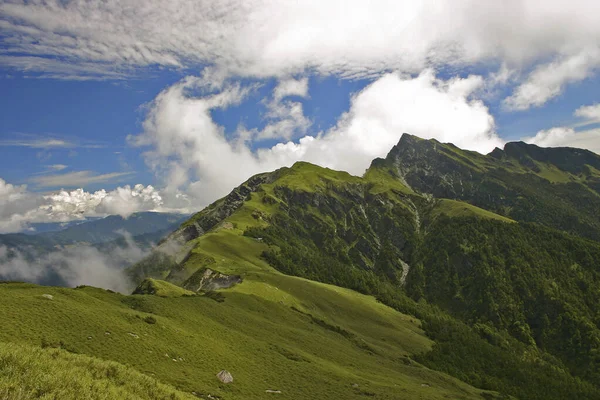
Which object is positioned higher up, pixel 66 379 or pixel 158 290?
pixel 158 290

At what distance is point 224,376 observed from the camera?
6494 cm

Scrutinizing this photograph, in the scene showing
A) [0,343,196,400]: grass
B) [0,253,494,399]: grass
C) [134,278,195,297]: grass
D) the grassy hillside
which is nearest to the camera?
[0,343,196,400]: grass

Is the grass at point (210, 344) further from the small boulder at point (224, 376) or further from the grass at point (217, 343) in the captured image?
the small boulder at point (224, 376)

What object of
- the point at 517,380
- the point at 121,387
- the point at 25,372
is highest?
the point at 25,372

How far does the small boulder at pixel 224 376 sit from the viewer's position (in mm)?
63953

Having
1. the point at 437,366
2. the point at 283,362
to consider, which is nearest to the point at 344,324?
the point at 437,366

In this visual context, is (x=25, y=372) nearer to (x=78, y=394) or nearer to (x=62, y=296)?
(x=78, y=394)

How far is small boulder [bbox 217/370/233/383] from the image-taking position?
64.0 meters

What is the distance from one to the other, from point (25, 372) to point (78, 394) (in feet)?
16.4

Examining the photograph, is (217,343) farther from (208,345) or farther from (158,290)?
(158,290)

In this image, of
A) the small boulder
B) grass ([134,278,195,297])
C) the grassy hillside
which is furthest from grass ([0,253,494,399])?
grass ([134,278,195,297])

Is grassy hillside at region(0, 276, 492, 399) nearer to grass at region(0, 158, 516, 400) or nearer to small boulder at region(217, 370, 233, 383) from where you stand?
grass at region(0, 158, 516, 400)

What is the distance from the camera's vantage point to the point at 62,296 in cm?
7694

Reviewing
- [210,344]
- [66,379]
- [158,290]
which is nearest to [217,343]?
[210,344]
